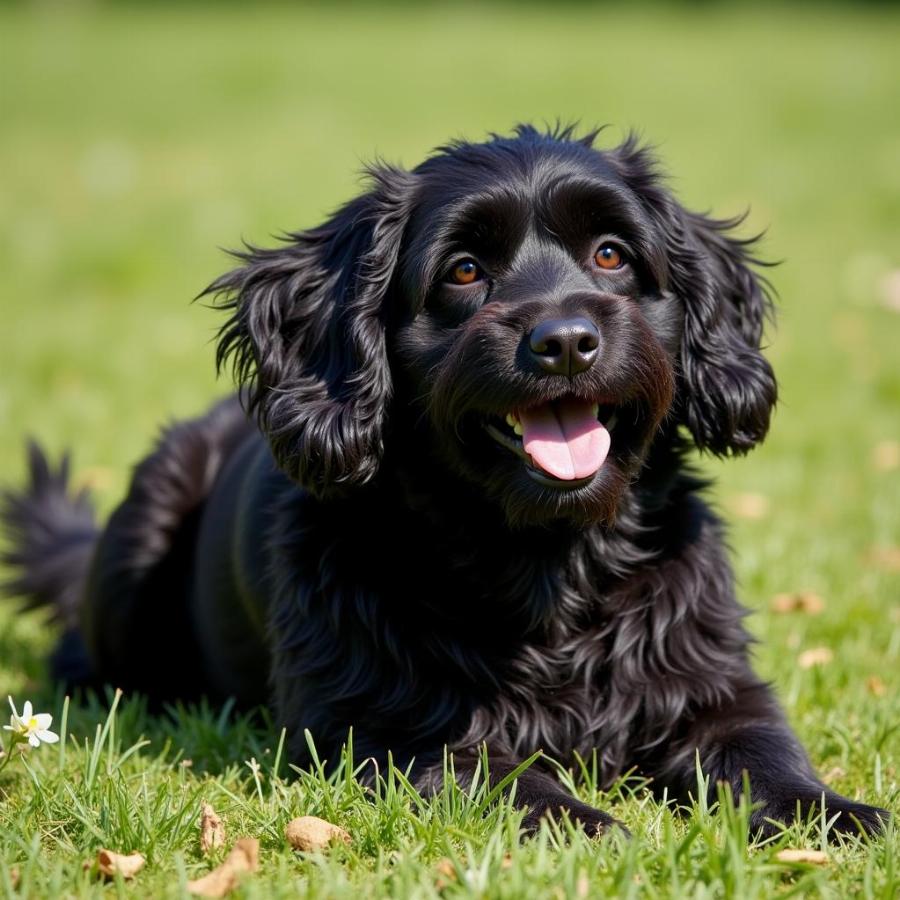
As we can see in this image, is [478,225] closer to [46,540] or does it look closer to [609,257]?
[609,257]

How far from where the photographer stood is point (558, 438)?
3.10m

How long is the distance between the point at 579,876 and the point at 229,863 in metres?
0.72

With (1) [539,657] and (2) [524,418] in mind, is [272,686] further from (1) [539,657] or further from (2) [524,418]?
(2) [524,418]

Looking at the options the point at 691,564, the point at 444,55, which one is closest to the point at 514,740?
the point at 691,564

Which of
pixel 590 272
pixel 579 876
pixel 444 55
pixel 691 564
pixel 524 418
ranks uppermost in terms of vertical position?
pixel 444 55

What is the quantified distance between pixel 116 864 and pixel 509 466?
1263 millimetres

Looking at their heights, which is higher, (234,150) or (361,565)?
(234,150)

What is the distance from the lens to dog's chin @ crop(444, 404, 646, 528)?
10.0 ft

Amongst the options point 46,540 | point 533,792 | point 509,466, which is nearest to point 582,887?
point 533,792

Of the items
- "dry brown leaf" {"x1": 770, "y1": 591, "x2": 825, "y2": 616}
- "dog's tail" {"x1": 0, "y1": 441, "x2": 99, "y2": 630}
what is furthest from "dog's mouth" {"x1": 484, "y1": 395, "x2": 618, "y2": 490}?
"dog's tail" {"x1": 0, "y1": 441, "x2": 99, "y2": 630}

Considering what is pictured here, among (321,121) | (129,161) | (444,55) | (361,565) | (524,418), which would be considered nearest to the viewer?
(524,418)

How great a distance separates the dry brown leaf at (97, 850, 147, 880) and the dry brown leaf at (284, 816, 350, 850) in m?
0.32

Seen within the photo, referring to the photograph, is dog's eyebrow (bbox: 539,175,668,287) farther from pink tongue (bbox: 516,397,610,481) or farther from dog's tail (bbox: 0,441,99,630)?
dog's tail (bbox: 0,441,99,630)

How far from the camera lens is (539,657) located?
3.32 meters
